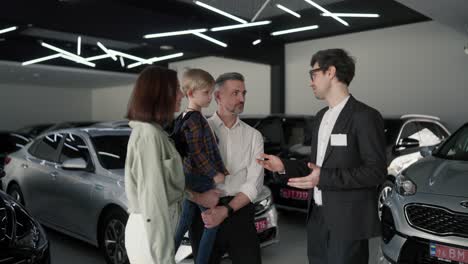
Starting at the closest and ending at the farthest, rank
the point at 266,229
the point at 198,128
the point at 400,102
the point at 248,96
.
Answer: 1. the point at 198,128
2. the point at 266,229
3. the point at 400,102
4. the point at 248,96

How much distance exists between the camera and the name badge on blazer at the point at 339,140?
1.85 meters

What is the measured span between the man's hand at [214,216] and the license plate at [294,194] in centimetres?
313

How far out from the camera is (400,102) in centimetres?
1038

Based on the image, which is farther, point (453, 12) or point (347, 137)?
point (453, 12)

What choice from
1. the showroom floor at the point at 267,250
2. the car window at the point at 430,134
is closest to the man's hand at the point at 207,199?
the showroom floor at the point at 267,250

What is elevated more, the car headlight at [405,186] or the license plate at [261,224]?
the car headlight at [405,186]

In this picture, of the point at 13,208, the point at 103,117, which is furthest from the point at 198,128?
the point at 103,117

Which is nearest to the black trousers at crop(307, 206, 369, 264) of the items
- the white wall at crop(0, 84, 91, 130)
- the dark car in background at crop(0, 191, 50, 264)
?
the dark car in background at crop(0, 191, 50, 264)

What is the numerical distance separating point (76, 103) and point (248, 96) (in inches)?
438

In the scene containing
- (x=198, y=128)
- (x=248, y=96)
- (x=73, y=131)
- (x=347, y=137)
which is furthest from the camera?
(x=248, y=96)

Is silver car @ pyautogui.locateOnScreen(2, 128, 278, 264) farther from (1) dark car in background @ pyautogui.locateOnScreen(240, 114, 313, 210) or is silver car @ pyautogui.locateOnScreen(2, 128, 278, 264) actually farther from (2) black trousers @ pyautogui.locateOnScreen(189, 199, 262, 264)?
(1) dark car in background @ pyautogui.locateOnScreen(240, 114, 313, 210)

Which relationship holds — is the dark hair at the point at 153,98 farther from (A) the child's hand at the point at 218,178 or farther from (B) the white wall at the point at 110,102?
(B) the white wall at the point at 110,102

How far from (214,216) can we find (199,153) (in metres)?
0.30

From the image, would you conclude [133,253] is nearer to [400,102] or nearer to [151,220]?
[151,220]
